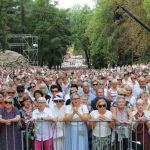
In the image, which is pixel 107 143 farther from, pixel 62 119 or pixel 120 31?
pixel 120 31

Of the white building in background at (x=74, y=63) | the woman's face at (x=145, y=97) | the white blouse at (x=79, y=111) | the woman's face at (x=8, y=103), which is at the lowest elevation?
the white building in background at (x=74, y=63)

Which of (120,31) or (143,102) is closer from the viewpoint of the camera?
(143,102)

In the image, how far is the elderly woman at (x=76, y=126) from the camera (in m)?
9.51

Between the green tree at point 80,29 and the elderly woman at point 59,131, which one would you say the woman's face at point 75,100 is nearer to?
the elderly woman at point 59,131

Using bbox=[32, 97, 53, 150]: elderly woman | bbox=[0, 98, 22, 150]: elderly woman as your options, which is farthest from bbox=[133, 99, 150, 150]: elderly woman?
bbox=[0, 98, 22, 150]: elderly woman

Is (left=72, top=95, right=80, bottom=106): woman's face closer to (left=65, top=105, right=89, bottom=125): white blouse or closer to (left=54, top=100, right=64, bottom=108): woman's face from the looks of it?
(left=65, top=105, right=89, bottom=125): white blouse

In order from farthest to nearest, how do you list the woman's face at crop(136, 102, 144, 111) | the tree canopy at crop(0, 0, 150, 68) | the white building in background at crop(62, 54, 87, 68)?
the white building in background at crop(62, 54, 87, 68), the tree canopy at crop(0, 0, 150, 68), the woman's face at crop(136, 102, 144, 111)

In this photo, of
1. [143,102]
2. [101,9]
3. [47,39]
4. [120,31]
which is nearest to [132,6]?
[120,31]

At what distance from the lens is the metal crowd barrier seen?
9.53 meters

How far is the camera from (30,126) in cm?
966

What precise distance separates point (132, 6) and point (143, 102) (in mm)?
46166

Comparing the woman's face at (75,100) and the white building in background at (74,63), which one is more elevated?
the woman's face at (75,100)

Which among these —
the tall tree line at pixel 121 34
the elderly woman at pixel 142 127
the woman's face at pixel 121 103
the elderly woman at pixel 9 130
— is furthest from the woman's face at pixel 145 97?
the tall tree line at pixel 121 34

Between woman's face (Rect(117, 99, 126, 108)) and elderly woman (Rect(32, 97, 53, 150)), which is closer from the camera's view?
elderly woman (Rect(32, 97, 53, 150))
